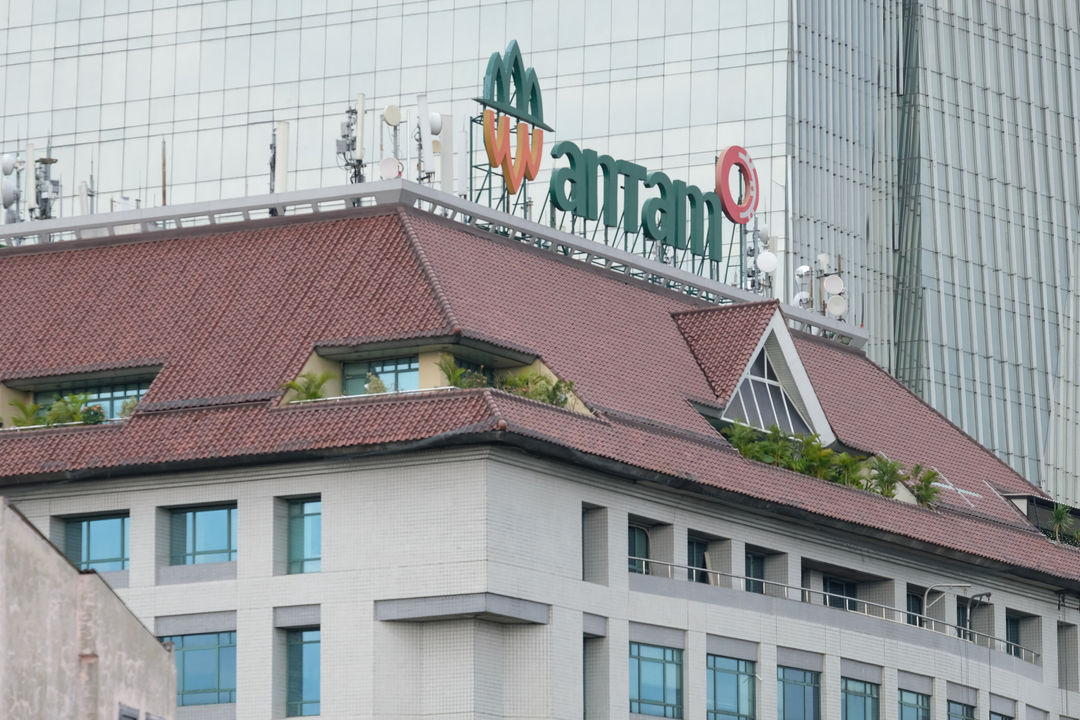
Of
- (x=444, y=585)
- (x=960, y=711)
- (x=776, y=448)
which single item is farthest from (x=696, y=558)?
(x=960, y=711)

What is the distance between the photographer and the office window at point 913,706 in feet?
336

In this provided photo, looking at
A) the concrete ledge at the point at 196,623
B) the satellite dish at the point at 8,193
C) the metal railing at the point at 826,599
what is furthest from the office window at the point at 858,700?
the satellite dish at the point at 8,193

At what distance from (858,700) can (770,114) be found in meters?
71.9

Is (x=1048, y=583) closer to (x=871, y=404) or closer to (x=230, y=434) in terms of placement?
(x=871, y=404)

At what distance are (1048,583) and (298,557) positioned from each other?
116ft

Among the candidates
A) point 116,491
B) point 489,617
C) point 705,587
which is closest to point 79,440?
point 116,491

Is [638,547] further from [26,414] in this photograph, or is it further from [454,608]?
[26,414]

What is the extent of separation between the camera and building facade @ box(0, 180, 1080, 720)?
85.5 meters

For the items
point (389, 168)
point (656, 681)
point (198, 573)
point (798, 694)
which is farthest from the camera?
point (389, 168)

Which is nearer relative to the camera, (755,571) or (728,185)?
(755,571)

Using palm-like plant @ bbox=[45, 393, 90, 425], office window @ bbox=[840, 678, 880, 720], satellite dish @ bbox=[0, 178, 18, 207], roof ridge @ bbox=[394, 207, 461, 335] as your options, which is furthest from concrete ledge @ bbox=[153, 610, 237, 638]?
satellite dish @ bbox=[0, 178, 18, 207]

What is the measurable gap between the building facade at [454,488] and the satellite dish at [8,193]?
622cm

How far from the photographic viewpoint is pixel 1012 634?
11125cm

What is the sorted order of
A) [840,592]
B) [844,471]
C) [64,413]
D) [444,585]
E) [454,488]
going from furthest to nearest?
[840,592] < [844,471] < [64,413] < [454,488] < [444,585]
